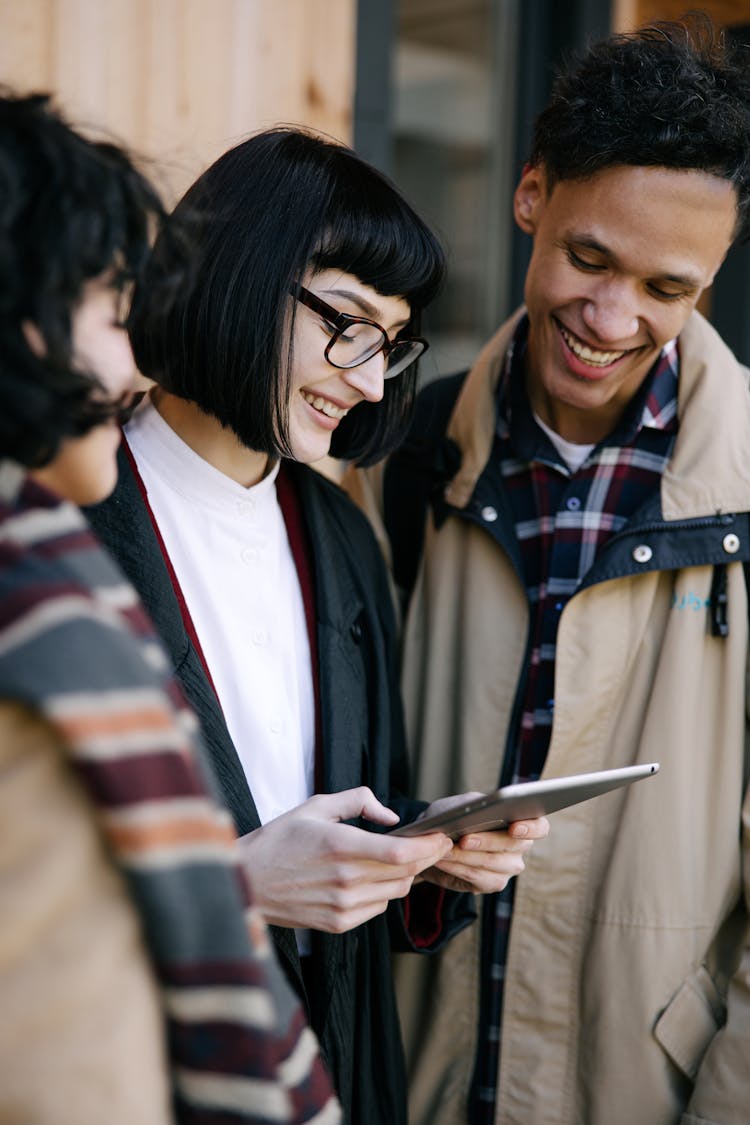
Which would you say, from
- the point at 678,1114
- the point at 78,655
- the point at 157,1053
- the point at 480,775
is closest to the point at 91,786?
the point at 78,655

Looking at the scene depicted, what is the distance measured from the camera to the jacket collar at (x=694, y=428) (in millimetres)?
1862

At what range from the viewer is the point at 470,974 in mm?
1991

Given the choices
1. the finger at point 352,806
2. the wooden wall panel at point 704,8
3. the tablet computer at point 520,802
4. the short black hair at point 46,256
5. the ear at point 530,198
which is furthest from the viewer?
the wooden wall panel at point 704,8

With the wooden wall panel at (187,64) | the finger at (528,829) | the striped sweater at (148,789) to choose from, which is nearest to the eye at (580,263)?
the wooden wall panel at (187,64)

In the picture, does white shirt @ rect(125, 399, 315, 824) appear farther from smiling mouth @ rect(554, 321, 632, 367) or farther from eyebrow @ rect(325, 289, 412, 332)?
smiling mouth @ rect(554, 321, 632, 367)

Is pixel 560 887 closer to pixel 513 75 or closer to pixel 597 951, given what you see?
pixel 597 951

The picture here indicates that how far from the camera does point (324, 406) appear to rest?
1706mm

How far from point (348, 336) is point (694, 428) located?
0.65 metres

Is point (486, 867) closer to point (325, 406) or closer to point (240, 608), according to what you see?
point (240, 608)

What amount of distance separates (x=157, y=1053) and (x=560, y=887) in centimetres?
116

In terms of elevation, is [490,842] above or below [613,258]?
below

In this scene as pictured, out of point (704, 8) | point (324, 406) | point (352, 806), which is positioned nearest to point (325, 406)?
point (324, 406)

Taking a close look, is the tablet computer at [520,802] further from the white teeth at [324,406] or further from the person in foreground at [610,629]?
the white teeth at [324,406]

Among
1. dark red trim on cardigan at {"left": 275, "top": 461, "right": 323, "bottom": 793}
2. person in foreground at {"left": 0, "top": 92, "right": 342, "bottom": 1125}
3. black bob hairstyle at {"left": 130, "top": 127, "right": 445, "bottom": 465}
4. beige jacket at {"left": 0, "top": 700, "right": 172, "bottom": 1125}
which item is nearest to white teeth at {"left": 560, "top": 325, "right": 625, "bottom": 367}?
black bob hairstyle at {"left": 130, "top": 127, "right": 445, "bottom": 465}
